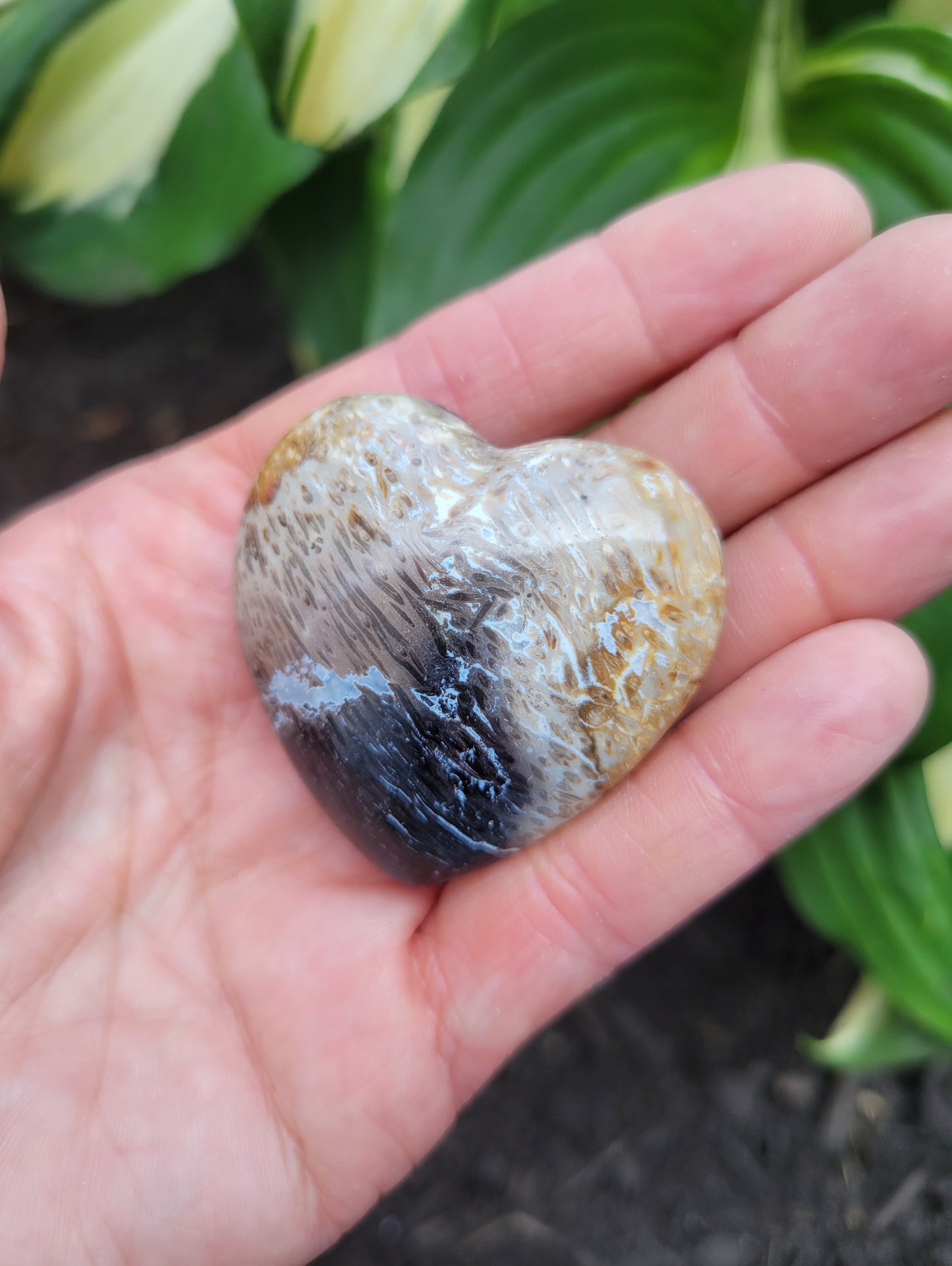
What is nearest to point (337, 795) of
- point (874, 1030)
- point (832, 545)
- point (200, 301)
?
point (832, 545)

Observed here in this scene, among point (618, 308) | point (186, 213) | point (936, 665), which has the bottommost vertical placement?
point (936, 665)

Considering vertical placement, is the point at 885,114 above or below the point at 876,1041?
above

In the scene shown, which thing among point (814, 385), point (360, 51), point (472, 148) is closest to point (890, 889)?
point (814, 385)

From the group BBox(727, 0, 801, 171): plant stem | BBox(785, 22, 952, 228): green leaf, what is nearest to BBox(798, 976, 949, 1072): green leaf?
BBox(785, 22, 952, 228): green leaf

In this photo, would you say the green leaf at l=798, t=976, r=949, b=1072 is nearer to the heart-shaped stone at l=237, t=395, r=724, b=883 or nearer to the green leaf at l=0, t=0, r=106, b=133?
the heart-shaped stone at l=237, t=395, r=724, b=883

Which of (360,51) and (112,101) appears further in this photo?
(112,101)

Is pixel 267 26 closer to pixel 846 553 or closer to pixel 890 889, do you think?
pixel 846 553

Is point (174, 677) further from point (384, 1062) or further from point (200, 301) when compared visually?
point (200, 301)

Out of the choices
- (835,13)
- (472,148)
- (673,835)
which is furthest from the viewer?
(835,13)
